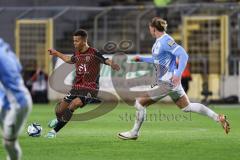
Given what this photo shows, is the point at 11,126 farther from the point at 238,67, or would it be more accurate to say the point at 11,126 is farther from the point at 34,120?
the point at 238,67

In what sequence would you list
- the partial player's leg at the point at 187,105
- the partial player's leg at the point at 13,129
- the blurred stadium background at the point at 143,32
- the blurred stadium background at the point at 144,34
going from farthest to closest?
the blurred stadium background at the point at 143,32 < the blurred stadium background at the point at 144,34 < the partial player's leg at the point at 187,105 < the partial player's leg at the point at 13,129

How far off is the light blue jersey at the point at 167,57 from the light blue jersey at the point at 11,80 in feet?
20.1

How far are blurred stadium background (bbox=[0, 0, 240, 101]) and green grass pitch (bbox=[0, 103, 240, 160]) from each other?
12.4 m

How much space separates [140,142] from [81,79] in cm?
214

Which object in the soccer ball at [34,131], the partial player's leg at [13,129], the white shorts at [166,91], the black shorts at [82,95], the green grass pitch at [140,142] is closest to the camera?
the partial player's leg at [13,129]

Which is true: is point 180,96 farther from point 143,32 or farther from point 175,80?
point 143,32

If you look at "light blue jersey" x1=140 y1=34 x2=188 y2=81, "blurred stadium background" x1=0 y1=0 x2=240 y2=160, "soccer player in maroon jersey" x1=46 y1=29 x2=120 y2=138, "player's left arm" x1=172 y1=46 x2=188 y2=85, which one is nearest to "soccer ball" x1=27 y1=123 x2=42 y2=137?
"soccer player in maroon jersey" x1=46 y1=29 x2=120 y2=138

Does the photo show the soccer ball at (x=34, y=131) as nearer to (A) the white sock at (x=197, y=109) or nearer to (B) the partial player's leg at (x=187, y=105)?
(B) the partial player's leg at (x=187, y=105)

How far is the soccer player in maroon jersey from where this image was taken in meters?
17.4

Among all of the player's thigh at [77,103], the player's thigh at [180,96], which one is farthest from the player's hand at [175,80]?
the player's thigh at [77,103]

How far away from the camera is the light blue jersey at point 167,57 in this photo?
54.5 ft

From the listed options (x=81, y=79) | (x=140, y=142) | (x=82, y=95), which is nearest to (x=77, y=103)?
(x=82, y=95)

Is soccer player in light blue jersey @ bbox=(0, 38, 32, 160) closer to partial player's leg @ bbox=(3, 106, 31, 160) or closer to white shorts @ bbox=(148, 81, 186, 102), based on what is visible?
partial player's leg @ bbox=(3, 106, 31, 160)

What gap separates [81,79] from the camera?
17828 mm
